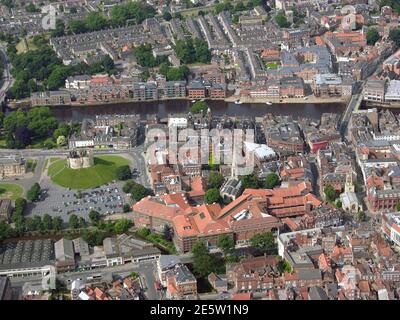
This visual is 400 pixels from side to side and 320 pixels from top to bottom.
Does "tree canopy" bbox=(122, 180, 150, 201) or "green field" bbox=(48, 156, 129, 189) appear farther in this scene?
"green field" bbox=(48, 156, 129, 189)

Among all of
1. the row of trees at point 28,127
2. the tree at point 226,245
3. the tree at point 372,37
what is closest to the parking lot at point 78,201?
the tree at point 226,245

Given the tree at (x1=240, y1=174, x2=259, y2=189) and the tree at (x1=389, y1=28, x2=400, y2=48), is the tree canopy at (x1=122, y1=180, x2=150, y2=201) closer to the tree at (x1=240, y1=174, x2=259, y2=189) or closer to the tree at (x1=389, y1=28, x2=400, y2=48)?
the tree at (x1=240, y1=174, x2=259, y2=189)

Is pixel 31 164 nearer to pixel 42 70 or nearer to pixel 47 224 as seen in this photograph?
pixel 47 224

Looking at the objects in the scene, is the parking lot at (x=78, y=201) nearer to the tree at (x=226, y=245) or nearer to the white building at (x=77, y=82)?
the tree at (x=226, y=245)

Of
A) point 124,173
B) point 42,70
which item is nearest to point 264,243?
point 124,173

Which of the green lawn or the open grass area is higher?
the green lawn

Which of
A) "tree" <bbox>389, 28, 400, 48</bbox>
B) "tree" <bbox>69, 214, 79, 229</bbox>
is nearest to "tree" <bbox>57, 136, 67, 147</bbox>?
"tree" <bbox>69, 214, 79, 229</bbox>
